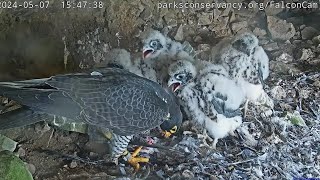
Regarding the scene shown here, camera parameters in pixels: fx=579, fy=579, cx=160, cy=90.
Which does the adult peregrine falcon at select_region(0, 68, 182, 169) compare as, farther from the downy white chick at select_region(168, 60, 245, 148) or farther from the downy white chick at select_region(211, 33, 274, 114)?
the downy white chick at select_region(211, 33, 274, 114)

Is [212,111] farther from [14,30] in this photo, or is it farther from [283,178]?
[14,30]

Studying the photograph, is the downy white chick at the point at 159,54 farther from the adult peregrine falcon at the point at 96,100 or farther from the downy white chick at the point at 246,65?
the adult peregrine falcon at the point at 96,100

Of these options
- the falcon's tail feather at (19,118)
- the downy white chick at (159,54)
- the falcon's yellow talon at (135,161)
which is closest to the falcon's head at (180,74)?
the downy white chick at (159,54)

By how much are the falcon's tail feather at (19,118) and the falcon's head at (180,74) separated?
608mm

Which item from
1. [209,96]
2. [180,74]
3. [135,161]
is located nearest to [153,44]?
[180,74]

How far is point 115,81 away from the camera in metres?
2.23

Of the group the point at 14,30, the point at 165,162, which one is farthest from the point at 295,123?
the point at 14,30

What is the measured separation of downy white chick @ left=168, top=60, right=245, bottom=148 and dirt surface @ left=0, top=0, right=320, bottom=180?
0.22ft

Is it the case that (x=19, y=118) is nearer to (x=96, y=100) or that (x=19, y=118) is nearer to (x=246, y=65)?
(x=96, y=100)

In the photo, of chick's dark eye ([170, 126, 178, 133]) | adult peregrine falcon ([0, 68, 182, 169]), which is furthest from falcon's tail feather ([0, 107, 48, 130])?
chick's dark eye ([170, 126, 178, 133])

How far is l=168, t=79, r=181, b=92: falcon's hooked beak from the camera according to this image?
2.51m

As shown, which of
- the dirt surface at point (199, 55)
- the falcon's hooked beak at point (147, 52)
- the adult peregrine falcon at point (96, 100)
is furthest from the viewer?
the falcon's hooked beak at point (147, 52)

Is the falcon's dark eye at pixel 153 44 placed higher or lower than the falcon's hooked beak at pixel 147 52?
higher

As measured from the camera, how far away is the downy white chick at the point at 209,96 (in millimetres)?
2521
